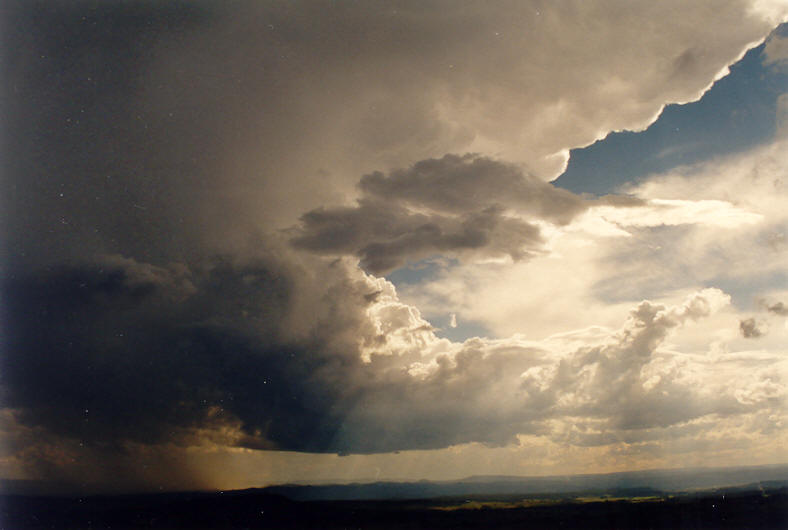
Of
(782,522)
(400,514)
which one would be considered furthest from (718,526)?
(400,514)

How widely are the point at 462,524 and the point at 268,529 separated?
38.7 m

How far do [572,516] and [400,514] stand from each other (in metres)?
28.9

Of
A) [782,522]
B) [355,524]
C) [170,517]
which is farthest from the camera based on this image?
[170,517]

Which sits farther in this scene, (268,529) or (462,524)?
(268,529)

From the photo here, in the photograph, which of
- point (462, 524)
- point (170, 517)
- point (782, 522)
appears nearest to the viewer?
point (782, 522)

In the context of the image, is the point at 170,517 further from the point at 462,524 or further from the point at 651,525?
the point at 651,525

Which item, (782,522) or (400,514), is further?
(400,514)

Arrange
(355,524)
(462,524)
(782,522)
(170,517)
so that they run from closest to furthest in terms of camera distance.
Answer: (782,522), (462,524), (355,524), (170,517)

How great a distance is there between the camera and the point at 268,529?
96.8 meters

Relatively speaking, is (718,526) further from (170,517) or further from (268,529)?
(170,517)

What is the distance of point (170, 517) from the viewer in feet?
315

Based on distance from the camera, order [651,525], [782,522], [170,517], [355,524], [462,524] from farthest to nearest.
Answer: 1. [170,517]
2. [355,524]
3. [462,524]
4. [651,525]
5. [782,522]

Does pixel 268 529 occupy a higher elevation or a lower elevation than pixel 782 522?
lower

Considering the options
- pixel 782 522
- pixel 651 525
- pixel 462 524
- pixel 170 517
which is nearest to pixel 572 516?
pixel 651 525
